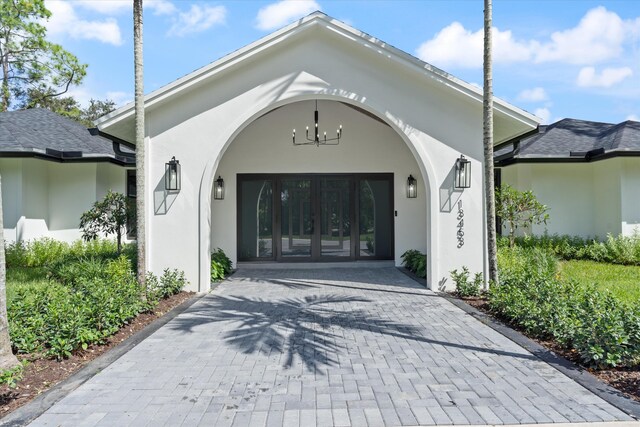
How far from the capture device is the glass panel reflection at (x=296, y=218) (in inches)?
507

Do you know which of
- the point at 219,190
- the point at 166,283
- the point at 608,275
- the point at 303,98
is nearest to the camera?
the point at 166,283

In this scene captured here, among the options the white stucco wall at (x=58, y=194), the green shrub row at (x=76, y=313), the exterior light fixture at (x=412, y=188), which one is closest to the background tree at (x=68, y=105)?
the white stucco wall at (x=58, y=194)

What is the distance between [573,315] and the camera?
17.4ft

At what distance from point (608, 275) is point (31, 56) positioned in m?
29.2

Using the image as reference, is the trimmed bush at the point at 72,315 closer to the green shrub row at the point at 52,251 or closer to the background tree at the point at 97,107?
the green shrub row at the point at 52,251

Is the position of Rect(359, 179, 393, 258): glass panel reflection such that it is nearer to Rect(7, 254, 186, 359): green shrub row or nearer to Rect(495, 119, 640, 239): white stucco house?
Rect(495, 119, 640, 239): white stucco house

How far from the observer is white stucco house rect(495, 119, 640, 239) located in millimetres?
12164

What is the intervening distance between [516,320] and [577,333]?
1.55m

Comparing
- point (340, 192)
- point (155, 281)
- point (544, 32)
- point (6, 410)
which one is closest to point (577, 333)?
point (6, 410)

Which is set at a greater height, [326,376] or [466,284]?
[466,284]

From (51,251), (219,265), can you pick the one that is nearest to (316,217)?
(219,265)

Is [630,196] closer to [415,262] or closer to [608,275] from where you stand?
[608,275]

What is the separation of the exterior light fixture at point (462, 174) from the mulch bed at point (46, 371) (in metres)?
6.57

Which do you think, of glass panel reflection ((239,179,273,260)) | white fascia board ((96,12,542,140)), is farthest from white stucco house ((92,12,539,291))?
glass panel reflection ((239,179,273,260))
